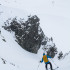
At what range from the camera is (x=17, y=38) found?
105ft

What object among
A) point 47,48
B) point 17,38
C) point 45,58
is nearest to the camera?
point 45,58

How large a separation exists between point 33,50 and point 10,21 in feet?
36.3

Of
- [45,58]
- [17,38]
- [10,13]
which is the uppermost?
[10,13]

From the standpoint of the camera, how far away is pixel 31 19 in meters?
34.1

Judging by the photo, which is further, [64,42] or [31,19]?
[64,42]

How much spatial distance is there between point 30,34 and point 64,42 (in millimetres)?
A: 26931

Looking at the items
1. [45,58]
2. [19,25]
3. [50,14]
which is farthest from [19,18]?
[50,14]

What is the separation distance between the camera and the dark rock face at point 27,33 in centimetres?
3256

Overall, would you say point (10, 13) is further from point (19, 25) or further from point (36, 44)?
point (36, 44)

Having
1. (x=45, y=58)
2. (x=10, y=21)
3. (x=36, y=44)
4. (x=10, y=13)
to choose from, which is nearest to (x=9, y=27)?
(x=10, y=21)

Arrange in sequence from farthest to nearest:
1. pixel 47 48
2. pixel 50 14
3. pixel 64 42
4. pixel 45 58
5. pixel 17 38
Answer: pixel 50 14
pixel 64 42
pixel 47 48
pixel 17 38
pixel 45 58

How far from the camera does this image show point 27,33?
3272 cm

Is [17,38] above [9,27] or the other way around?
the other way around

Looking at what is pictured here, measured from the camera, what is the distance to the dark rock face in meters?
32.6
